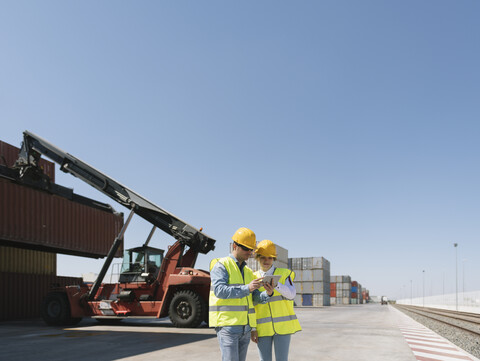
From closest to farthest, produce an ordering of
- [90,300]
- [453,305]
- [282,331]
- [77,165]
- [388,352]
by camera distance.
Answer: [282,331], [388,352], [90,300], [77,165], [453,305]

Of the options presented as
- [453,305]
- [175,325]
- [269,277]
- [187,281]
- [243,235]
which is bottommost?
[453,305]

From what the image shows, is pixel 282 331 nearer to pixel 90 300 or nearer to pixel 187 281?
pixel 187 281

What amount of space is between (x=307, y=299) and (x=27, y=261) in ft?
124

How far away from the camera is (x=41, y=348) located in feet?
29.0

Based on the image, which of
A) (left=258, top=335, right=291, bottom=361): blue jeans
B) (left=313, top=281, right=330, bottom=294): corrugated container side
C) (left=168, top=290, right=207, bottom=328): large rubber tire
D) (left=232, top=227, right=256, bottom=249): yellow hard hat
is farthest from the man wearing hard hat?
(left=313, top=281, right=330, bottom=294): corrugated container side

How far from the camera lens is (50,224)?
19.9 meters

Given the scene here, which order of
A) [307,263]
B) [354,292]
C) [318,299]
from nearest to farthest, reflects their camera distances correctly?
[318,299], [307,263], [354,292]

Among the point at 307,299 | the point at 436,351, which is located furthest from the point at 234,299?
the point at 307,299

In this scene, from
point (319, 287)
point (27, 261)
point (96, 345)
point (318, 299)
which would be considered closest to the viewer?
point (96, 345)

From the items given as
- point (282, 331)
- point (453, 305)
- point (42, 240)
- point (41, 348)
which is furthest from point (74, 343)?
point (453, 305)

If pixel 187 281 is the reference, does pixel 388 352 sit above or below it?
below

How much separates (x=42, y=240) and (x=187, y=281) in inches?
389

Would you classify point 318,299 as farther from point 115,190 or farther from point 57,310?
point 115,190

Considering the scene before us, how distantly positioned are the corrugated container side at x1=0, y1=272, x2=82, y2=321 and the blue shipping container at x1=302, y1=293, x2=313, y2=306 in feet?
118
